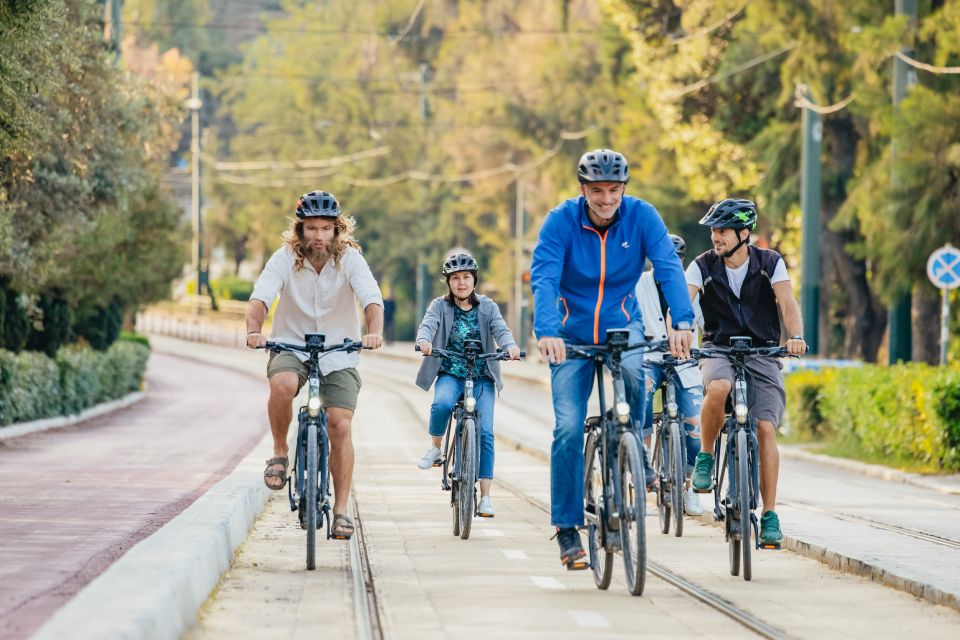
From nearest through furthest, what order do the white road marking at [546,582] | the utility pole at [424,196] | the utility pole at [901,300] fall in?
the white road marking at [546,582] → the utility pole at [901,300] → the utility pole at [424,196]

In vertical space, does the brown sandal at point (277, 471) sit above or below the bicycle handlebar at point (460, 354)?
below

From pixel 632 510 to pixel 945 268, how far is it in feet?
56.7

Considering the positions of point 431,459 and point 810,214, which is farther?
point 810,214

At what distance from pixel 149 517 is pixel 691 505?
12.8ft

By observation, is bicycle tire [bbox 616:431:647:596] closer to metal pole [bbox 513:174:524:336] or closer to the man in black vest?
the man in black vest

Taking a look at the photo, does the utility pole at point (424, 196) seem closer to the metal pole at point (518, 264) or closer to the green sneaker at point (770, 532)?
the metal pole at point (518, 264)

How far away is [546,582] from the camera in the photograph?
33.6 feet

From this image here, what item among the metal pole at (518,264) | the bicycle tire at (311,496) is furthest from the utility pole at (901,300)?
the metal pole at (518,264)

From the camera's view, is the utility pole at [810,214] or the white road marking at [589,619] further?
the utility pole at [810,214]

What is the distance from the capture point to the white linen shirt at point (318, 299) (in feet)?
35.6

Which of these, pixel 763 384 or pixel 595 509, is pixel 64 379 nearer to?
pixel 763 384

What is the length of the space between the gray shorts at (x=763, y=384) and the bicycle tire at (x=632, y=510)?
150 centimetres

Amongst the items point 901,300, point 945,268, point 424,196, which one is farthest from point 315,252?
point 424,196

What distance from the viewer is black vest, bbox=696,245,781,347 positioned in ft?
36.1
